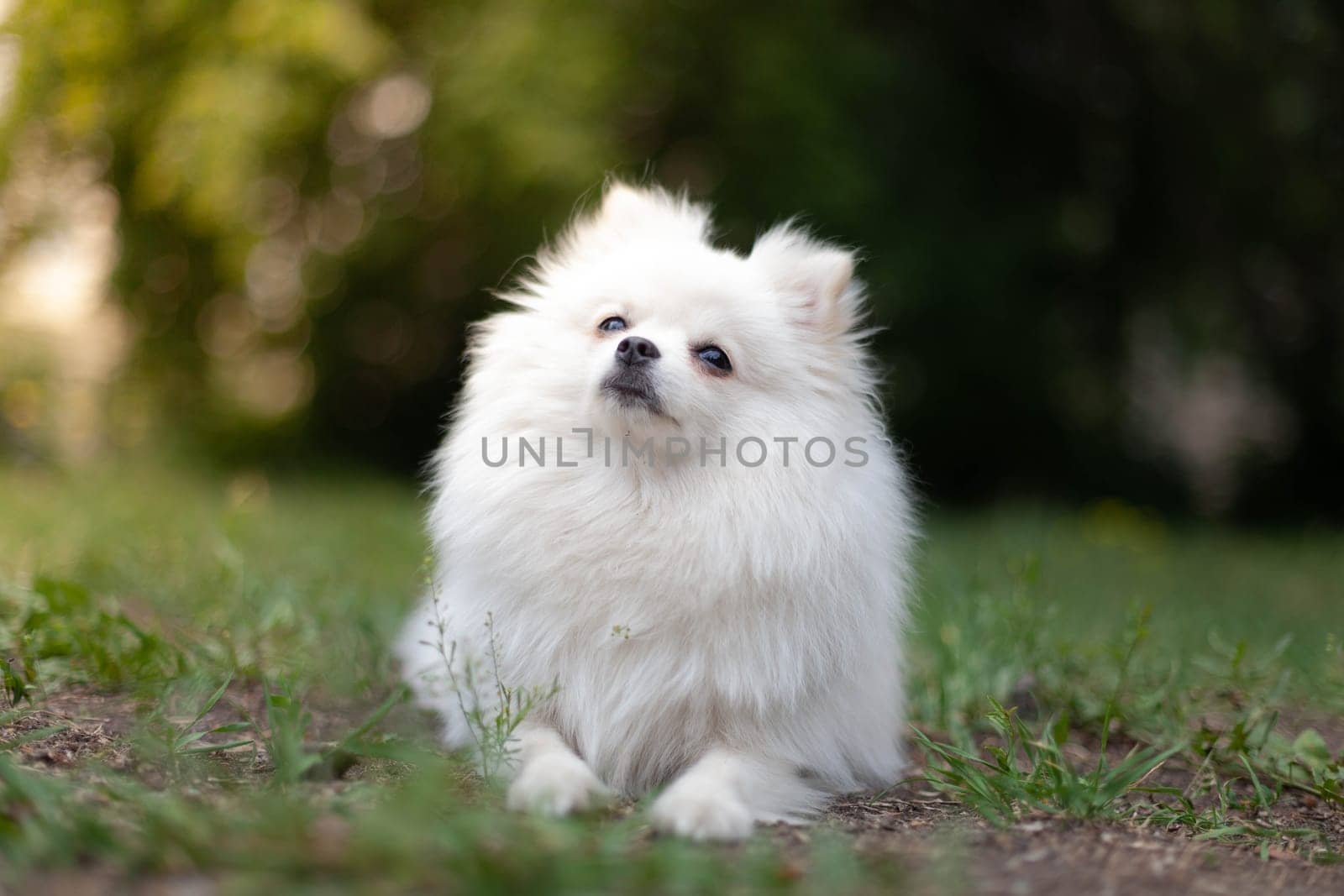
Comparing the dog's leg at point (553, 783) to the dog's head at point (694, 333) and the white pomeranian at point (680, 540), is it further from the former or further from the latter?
the dog's head at point (694, 333)

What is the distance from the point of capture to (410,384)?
29.5 feet

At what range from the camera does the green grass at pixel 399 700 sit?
1.83m

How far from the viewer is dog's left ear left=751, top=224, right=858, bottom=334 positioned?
3016 mm

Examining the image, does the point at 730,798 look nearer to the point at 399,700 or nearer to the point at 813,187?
the point at 399,700

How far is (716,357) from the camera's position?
286cm

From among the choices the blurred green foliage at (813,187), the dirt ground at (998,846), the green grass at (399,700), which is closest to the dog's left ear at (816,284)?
the green grass at (399,700)

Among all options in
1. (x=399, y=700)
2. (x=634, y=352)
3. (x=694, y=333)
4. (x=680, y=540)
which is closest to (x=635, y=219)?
(x=694, y=333)

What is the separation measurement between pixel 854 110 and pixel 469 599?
6336mm

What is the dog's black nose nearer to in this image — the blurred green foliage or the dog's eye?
the dog's eye

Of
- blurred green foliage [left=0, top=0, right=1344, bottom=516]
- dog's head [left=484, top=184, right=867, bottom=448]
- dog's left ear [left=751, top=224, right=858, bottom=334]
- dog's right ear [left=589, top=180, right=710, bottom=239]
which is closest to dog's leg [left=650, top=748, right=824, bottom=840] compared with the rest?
dog's head [left=484, top=184, right=867, bottom=448]

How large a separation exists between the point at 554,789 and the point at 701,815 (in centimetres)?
30

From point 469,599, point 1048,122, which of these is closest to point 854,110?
point 1048,122

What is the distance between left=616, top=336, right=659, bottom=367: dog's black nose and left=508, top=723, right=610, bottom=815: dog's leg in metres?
0.90

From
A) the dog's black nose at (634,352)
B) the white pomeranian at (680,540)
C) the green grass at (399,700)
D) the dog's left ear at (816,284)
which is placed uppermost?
the dog's left ear at (816,284)
